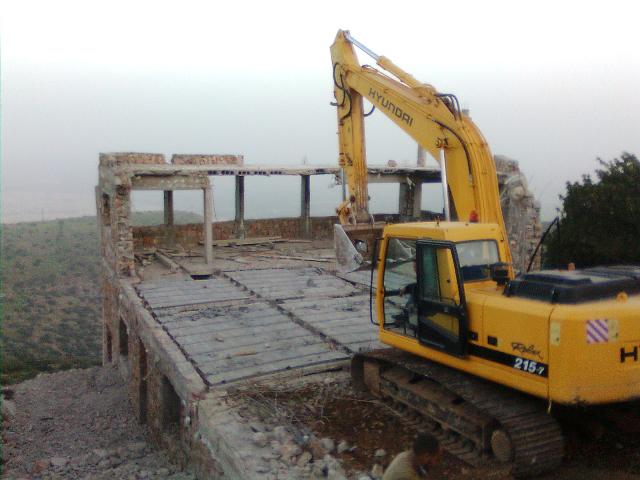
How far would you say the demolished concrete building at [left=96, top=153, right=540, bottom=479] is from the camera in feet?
22.4

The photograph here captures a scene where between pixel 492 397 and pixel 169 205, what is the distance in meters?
14.8

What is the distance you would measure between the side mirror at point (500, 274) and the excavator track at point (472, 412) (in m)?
0.98

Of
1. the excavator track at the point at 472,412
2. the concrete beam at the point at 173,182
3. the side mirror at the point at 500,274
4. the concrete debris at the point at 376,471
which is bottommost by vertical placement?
the concrete debris at the point at 376,471

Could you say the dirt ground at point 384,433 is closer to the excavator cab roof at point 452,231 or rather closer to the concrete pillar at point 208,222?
A: the excavator cab roof at point 452,231

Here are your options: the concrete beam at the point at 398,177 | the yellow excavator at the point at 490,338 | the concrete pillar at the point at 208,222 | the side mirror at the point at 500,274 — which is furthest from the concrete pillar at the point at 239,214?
the side mirror at the point at 500,274

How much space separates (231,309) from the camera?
11680 mm

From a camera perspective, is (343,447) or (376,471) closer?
(376,471)

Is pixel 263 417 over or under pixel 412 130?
under

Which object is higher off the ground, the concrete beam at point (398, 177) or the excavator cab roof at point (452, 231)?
the concrete beam at point (398, 177)

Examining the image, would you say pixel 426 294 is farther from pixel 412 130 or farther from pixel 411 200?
pixel 411 200

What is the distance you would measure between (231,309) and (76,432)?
153 inches

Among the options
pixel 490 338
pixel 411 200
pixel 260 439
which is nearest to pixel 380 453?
pixel 260 439

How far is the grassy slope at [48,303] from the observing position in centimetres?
2050

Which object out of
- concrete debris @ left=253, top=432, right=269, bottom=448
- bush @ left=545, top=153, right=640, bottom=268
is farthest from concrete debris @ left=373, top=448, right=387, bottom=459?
bush @ left=545, top=153, right=640, bottom=268
